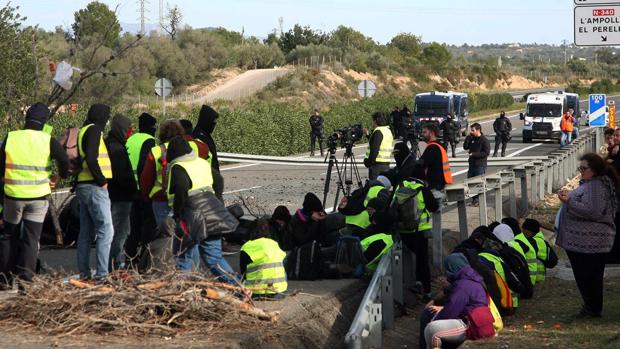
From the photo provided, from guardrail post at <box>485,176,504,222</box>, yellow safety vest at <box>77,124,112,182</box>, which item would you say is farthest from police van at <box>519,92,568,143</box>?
yellow safety vest at <box>77,124,112,182</box>

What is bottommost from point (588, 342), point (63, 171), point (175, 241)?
point (588, 342)

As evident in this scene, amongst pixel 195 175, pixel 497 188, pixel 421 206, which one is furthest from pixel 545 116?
pixel 195 175

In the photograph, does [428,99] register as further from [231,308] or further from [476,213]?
[231,308]

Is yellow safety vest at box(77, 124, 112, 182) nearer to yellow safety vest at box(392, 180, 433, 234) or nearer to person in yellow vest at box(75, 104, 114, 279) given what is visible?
Answer: person in yellow vest at box(75, 104, 114, 279)

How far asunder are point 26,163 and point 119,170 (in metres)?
1.27

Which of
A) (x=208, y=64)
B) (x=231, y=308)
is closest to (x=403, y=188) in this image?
(x=231, y=308)

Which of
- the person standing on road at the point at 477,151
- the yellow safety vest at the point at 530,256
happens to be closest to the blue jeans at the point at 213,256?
the yellow safety vest at the point at 530,256

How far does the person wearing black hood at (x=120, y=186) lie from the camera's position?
449 inches

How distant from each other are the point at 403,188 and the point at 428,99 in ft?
133

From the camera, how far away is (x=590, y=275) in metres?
11.1

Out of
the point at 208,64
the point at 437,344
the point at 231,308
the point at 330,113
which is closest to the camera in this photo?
the point at 231,308

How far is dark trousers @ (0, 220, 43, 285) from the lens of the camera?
34.4 feet

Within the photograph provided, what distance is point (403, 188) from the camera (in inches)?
490

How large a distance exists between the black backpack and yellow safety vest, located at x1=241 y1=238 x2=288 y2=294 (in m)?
1.60
